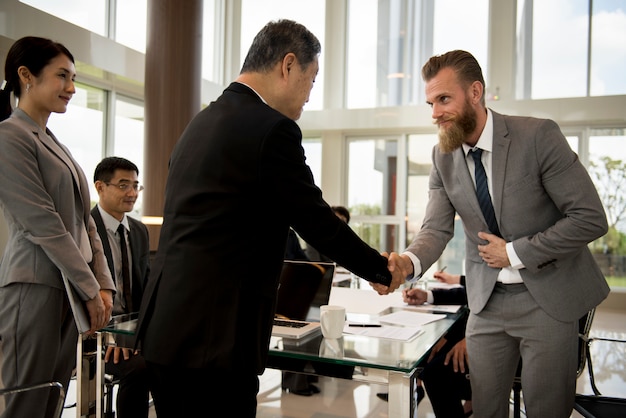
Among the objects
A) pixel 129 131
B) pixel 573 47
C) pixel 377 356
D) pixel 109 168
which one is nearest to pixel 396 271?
pixel 377 356

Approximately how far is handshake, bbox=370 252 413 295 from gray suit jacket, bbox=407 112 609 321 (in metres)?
0.24

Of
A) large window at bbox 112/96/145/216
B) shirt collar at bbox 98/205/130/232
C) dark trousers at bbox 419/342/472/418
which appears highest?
large window at bbox 112/96/145/216

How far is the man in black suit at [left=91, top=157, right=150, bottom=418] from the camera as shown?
8.48 ft

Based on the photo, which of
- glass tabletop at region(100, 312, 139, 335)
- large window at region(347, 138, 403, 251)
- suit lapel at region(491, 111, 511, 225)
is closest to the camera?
suit lapel at region(491, 111, 511, 225)

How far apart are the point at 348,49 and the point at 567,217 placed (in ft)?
27.5

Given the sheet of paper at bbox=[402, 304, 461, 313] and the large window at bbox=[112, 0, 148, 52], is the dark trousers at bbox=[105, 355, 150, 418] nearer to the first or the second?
the sheet of paper at bbox=[402, 304, 461, 313]

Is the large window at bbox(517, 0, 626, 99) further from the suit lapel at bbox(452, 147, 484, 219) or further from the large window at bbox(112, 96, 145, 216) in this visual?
the suit lapel at bbox(452, 147, 484, 219)

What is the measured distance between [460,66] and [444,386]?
172 centimetres

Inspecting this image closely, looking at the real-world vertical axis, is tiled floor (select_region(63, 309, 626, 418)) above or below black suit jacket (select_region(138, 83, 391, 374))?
below

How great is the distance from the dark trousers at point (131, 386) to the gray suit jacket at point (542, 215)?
163cm

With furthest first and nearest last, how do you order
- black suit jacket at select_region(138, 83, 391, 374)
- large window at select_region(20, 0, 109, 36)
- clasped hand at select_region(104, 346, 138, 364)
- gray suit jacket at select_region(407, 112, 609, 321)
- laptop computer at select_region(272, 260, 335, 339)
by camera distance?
large window at select_region(20, 0, 109, 36), clasped hand at select_region(104, 346, 138, 364), laptop computer at select_region(272, 260, 335, 339), gray suit jacket at select_region(407, 112, 609, 321), black suit jacket at select_region(138, 83, 391, 374)

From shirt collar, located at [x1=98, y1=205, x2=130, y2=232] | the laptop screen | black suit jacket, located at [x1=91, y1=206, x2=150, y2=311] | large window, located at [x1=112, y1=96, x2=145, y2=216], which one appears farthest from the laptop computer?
large window, located at [x1=112, y1=96, x2=145, y2=216]

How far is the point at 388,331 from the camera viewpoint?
6.66ft

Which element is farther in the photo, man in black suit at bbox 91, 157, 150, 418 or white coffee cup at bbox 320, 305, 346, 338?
man in black suit at bbox 91, 157, 150, 418
